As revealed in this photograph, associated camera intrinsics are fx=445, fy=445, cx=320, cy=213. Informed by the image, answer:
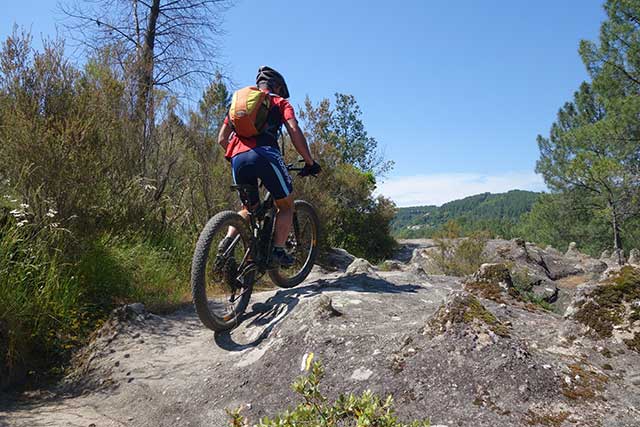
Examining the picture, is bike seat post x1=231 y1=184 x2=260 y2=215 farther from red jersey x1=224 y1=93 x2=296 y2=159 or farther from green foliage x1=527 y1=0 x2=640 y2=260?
green foliage x1=527 y1=0 x2=640 y2=260

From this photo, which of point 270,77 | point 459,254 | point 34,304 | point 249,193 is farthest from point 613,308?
point 459,254

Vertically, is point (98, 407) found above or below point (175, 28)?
below

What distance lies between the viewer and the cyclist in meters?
3.54

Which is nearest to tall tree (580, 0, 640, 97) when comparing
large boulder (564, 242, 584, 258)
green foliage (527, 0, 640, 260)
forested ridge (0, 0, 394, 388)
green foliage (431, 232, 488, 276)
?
green foliage (527, 0, 640, 260)

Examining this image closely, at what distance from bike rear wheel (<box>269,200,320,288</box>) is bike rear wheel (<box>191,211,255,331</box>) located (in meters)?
0.67

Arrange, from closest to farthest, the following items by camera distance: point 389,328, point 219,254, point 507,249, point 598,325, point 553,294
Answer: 1. point 598,325
2. point 389,328
3. point 219,254
4. point 553,294
5. point 507,249

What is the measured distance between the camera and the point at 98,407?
2.76m

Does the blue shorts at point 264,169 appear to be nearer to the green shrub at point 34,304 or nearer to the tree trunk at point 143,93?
the green shrub at point 34,304

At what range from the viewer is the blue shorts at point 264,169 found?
3527 millimetres

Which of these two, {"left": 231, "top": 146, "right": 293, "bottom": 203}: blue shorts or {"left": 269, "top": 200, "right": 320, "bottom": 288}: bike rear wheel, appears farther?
{"left": 269, "top": 200, "right": 320, "bottom": 288}: bike rear wheel

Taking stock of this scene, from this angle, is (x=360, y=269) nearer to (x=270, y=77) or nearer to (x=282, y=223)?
(x=282, y=223)

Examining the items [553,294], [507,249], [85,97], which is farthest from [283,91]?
[507,249]

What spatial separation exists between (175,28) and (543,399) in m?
11.0

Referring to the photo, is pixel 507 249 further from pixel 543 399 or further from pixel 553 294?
pixel 543 399
